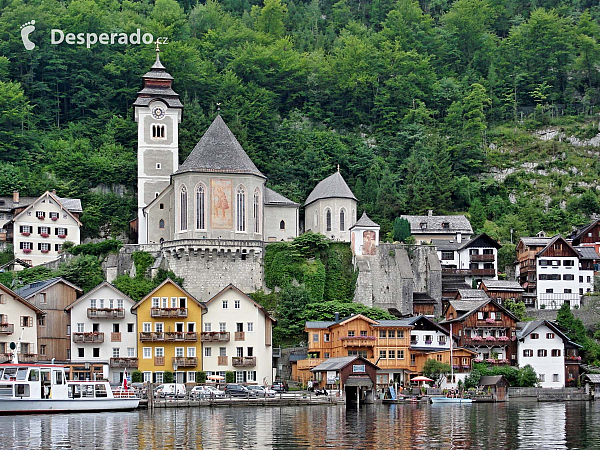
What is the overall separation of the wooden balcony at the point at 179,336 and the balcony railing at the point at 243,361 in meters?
3.31

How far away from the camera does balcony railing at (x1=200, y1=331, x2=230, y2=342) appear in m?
83.4

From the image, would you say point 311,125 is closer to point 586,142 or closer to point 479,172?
point 479,172

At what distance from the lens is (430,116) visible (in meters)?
144

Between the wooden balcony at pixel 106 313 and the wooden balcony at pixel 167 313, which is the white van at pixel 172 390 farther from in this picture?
the wooden balcony at pixel 106 313

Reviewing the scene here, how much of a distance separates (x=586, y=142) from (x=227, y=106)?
44234mm

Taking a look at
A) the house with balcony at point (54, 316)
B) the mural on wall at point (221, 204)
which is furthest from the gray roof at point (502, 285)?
the house with balcony at point (54, 316)

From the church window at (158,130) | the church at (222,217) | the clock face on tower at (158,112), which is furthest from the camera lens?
the clock face on tower at (158,112)

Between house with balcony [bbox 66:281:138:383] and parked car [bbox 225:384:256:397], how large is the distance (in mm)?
7892

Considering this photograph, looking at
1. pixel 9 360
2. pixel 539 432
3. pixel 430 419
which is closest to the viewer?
pixel 539 432

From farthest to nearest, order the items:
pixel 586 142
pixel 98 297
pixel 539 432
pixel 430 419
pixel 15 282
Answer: pixel 586 142 < pixel 15 282 < pixel 98 297 < pixel 430 419 < pixel 539 432

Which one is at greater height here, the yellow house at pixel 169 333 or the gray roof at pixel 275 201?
the gray roof at pixel 275 201

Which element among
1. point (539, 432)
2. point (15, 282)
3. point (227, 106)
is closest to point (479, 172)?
point (227, 106)

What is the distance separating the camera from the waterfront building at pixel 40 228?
10156 cm

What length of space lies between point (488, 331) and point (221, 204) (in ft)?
80.1
